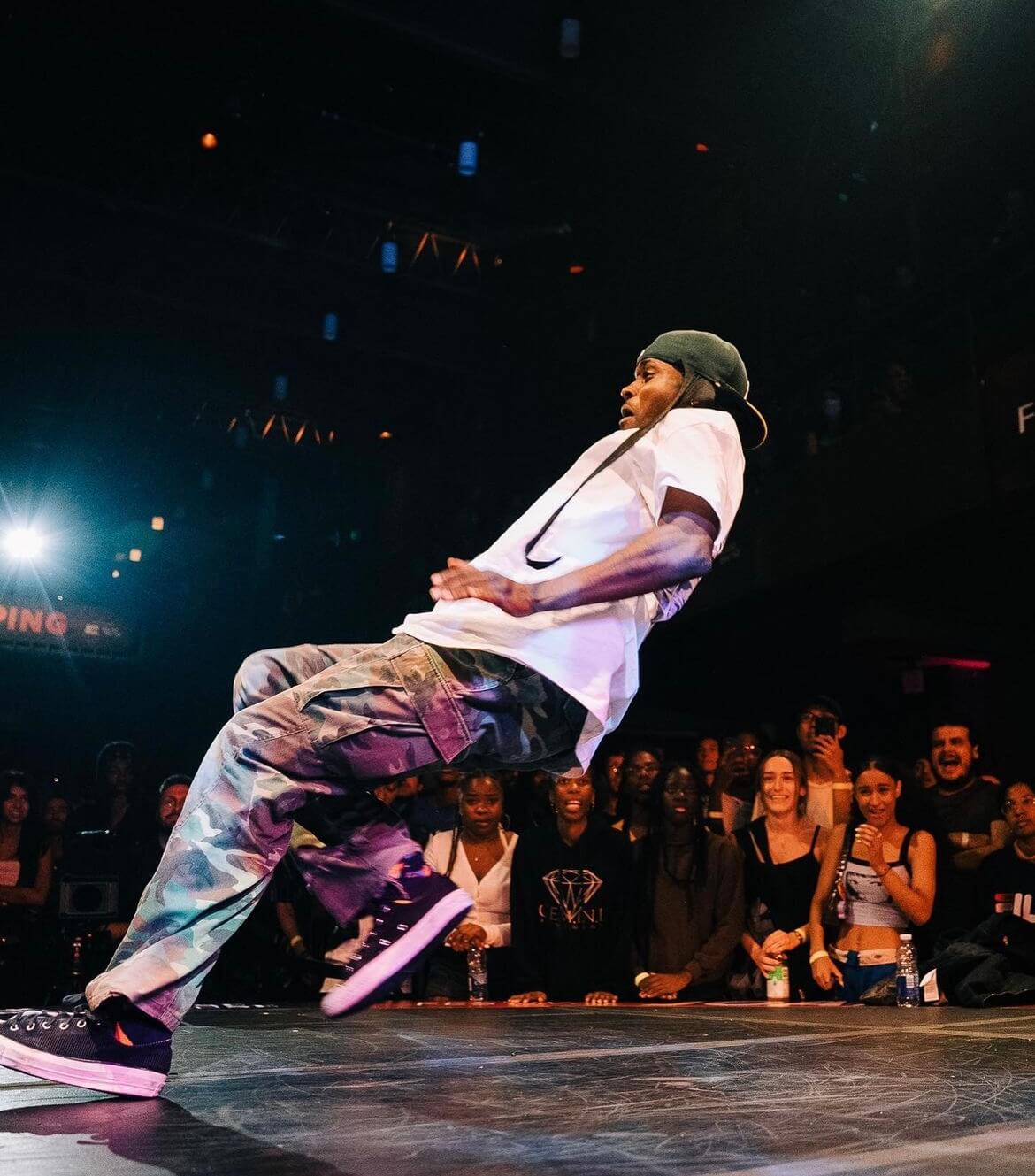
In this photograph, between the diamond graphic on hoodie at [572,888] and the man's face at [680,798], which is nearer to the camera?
the diamond graphic on hoodie at [572,888]

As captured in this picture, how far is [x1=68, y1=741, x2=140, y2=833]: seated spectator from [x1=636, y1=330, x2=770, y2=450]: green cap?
15.2ft

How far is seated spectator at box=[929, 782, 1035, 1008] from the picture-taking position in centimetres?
383

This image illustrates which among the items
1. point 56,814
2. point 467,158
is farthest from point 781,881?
point 467,158

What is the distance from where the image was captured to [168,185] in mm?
8602

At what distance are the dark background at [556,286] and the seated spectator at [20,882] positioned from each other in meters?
4.99

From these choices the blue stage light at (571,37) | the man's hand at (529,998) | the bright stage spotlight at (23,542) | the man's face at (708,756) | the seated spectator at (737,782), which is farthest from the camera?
the bright stage spotlight at (23,542)

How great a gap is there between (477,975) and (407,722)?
305 cm

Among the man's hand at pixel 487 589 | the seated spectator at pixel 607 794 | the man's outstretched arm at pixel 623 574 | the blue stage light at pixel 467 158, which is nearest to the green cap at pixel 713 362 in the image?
the man's outstretched arm at pixel 623 574

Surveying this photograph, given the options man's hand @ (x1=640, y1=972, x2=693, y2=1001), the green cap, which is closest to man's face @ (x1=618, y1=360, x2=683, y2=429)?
the green cap

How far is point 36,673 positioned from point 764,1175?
13123 mm

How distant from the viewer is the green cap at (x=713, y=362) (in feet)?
6.89

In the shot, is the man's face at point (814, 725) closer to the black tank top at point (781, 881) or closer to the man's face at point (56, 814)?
the black tank top at point (781, 881)

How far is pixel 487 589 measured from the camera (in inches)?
68.0

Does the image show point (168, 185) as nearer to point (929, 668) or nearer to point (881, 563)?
point (881, 563)
